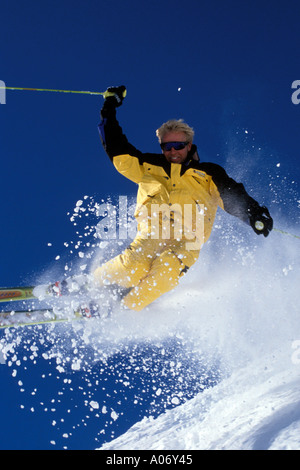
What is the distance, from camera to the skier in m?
4.41

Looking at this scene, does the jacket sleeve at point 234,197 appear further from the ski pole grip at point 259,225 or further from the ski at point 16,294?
the ski at point 16,294

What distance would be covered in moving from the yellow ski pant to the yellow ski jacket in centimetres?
23

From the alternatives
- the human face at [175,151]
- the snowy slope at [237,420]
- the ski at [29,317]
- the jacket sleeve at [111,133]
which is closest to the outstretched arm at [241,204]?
the human face at [175,151]

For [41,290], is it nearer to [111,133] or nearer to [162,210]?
[162,210]

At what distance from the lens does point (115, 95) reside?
4.43 metres

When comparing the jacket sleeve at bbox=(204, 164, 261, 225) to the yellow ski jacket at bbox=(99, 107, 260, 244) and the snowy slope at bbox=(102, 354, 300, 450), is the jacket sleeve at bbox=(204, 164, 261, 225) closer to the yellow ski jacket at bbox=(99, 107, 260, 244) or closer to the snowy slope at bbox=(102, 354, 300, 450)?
the yellow ski jacket at bbox=(99, 107, 260, 244)

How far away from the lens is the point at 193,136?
16.1 ft

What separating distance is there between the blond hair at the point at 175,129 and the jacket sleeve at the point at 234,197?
1.59 ft

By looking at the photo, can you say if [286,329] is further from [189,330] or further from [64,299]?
[64,299]

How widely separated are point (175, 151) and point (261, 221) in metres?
1.30

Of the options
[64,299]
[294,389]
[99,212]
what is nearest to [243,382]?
[294,389]

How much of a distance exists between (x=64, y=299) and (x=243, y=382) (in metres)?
2.57

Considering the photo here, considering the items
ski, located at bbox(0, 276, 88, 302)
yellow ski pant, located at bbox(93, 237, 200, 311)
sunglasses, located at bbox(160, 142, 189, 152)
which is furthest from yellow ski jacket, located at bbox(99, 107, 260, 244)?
ski, located at bbox(0, 276, 88, 302)

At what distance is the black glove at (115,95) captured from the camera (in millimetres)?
4418
